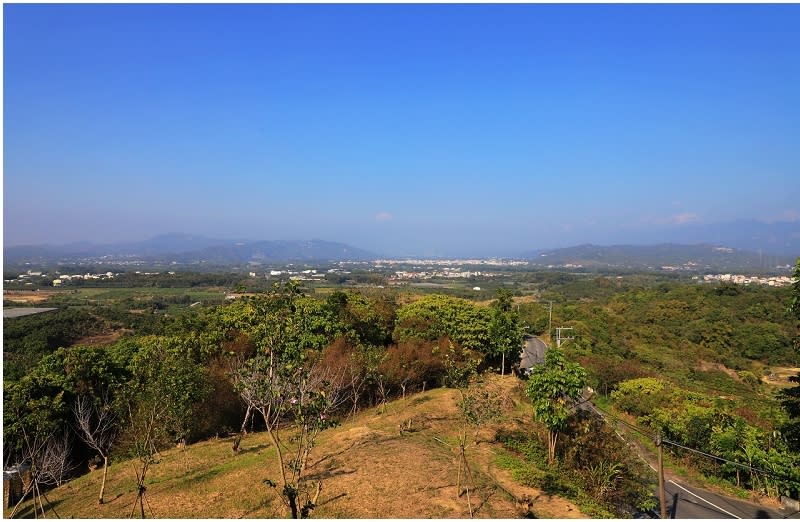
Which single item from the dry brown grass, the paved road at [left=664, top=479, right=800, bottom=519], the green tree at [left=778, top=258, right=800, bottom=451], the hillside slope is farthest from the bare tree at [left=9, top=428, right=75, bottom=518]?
the dry brown grass

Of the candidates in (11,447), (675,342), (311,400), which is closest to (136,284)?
(11,447)

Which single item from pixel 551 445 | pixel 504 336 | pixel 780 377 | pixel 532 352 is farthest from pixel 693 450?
pixel 780 377

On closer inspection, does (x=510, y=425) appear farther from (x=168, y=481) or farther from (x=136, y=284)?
(x=136, y=284)

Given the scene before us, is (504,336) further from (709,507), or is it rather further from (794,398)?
(794,398)

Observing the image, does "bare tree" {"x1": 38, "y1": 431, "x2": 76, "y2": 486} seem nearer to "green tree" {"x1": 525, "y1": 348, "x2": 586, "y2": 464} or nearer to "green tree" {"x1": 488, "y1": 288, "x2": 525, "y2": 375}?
"green tree" {"x1": 525, "y1": 348, "x2": 586, "y2": 464}

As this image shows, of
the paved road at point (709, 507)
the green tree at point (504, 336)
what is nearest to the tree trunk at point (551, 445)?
the paved road at point (709, 507)

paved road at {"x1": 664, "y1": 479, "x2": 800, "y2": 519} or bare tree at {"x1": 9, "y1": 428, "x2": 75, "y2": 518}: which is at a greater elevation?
bare tree at {"x1": 9, "y1": 428, "x2": 75, "y2": 518}
